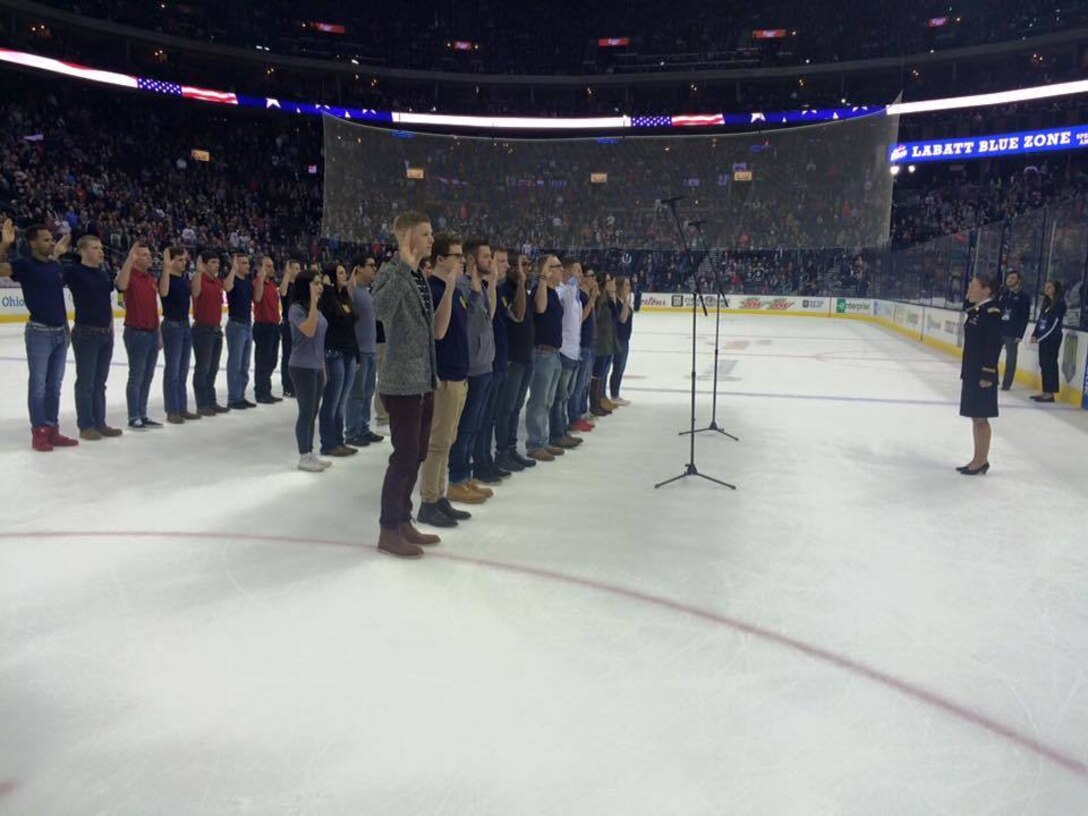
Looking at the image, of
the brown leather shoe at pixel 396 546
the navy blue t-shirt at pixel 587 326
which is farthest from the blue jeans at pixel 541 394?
the brown leather shoe at pixel 396 546

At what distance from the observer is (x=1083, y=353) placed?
977 centimetres

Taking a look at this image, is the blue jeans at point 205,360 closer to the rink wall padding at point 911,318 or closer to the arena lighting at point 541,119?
the rink wall padding at point 911,318

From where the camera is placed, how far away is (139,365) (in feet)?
23.7

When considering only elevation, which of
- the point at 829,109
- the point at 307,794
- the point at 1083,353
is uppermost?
the point at 829,109

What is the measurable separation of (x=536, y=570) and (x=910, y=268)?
66.3 feet

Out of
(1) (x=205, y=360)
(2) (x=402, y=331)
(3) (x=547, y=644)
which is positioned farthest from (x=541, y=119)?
(3) (x=547, y=644)

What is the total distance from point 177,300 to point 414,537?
4576 mm

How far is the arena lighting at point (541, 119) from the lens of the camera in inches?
1260

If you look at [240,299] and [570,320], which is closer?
[570,320]

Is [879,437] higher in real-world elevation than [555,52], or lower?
lower

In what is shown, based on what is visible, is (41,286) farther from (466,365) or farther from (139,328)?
(466,365)

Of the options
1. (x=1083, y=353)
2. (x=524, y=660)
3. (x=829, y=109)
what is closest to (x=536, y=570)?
(x=524, y=660)

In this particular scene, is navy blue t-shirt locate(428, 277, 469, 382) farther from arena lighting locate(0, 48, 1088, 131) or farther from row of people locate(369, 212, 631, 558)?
arena lighting locate(0, 48, 1088, 131)

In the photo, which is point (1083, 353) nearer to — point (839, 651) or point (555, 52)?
point (839, 651)
